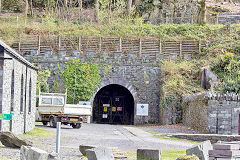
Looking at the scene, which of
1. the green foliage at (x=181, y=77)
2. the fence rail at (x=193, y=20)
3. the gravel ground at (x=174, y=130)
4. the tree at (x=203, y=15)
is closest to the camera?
the gravel ground at (x=174, y=130)

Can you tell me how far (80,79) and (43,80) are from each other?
8.37ft

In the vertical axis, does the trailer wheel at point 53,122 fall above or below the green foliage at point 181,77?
below

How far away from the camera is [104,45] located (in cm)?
3400

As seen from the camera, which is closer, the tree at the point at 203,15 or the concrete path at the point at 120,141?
the concrete path at the point at 120,141

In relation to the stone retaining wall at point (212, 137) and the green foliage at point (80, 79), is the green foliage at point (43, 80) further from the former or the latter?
the stone retaining wall at point (212, 137)

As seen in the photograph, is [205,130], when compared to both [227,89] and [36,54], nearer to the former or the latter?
[227,89]

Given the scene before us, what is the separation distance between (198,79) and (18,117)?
14331 mm

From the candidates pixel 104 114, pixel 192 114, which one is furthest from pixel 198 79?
pixel 104 114

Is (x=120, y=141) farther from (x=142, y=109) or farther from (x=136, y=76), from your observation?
(x=136, y=76)

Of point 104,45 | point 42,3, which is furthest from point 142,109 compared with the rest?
point 42,3

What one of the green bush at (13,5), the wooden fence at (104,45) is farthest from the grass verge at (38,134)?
the green bush at (13,5)

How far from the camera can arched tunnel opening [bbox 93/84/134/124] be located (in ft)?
121

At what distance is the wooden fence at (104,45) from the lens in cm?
3309

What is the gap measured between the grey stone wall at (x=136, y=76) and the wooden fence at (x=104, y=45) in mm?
1004
